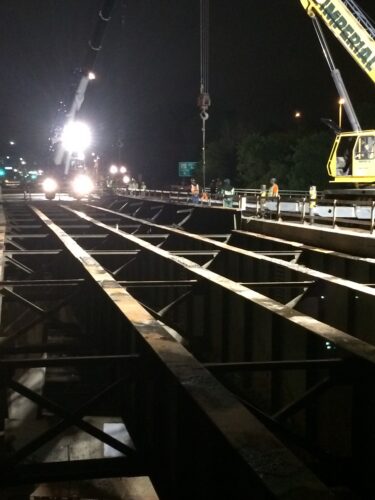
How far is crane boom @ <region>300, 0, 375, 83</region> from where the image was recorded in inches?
1014

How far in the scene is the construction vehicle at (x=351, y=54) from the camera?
25.8 metres

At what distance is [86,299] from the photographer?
516 inches

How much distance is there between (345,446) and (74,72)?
4450 cm

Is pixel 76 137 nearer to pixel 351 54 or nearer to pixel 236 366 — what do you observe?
pixel 351 54

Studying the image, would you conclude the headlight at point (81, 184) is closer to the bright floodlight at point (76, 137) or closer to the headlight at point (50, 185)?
the headlight at point (50, 185)

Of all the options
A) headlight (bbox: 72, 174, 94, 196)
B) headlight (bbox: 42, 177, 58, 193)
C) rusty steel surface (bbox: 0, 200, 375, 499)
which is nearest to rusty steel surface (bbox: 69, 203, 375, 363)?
rusty steel surface (bbox: 0, 200, 375, 499)

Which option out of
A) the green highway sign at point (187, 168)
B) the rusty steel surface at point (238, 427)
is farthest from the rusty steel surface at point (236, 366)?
the green highway sign at point (187, 168)

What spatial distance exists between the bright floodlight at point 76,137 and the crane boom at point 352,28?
83.8ft

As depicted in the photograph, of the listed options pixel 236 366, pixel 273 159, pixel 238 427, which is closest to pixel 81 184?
pixel 273 159

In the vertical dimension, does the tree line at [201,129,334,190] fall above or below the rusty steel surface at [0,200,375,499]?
above

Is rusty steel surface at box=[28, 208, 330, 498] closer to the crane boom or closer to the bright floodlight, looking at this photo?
the crane boom

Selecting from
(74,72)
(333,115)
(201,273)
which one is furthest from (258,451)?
(333,115)

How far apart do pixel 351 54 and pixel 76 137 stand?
27.2 m

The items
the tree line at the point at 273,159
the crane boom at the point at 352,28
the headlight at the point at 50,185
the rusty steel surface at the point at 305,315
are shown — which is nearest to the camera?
the rusty steel surface at the point at 305,315
